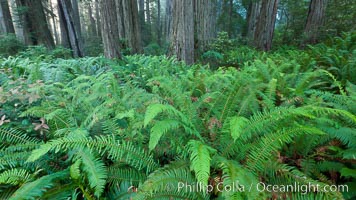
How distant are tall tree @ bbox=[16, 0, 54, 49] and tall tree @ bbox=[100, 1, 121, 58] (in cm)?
549

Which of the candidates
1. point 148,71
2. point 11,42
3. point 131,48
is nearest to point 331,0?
point 131,48

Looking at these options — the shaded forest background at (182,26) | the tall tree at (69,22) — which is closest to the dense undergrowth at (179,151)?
the shaded forest background at (182,26)

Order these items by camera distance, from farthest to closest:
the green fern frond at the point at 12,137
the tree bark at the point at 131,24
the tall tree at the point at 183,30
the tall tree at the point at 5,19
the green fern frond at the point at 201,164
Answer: the tall tree at the point at 5,19
the tree bark at the point at 131,24
the tall tree at the point at 183,30
the green fern frond at the point at 12,137
the green fern frond at the point at 201,164

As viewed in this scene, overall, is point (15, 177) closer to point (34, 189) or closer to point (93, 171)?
point (34, 189)

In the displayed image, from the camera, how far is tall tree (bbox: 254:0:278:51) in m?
6.30

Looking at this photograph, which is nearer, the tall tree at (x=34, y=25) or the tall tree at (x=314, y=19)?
the tall tree at (x=314, y=19)

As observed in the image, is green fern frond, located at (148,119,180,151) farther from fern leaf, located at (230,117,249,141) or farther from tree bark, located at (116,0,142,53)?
tree bark, located at (116,0,142,53)

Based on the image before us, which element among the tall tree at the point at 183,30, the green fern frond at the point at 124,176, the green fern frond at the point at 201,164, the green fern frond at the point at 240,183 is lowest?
the green fern frond at the point at 124,176

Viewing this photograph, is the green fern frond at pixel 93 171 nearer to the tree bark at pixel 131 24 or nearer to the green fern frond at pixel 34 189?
the green fern frond at pixel 34 189

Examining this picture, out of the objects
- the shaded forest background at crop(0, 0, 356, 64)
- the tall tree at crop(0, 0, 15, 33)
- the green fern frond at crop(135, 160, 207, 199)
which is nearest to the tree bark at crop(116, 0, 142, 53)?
the shaded forest background at crop(0, 0, 356, 64)

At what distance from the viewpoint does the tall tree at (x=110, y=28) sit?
5.00 m

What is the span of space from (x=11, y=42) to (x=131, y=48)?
5.10m

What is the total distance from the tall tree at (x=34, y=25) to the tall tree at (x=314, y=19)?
1014 cm

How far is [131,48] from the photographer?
7.62 meters
